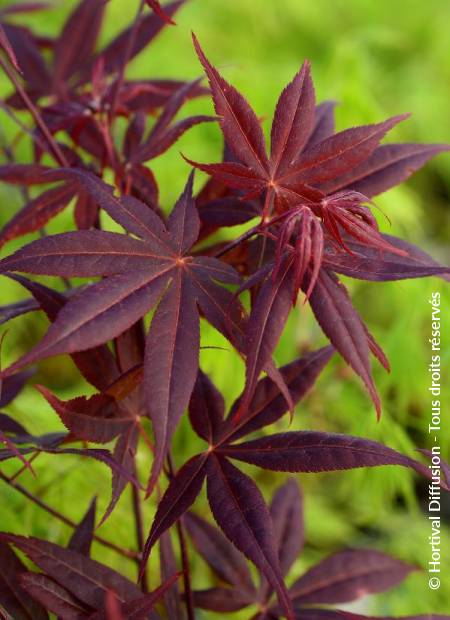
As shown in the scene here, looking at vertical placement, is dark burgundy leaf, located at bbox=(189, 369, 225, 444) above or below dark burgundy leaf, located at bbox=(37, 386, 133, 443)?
above

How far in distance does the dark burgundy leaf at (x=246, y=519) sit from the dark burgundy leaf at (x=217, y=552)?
227 mm

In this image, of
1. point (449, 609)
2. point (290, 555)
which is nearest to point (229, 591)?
point (290, 555)

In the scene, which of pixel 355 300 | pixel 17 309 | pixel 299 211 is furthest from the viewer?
pixel 355 300

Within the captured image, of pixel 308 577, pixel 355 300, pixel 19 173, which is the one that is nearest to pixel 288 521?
pixel 308 577

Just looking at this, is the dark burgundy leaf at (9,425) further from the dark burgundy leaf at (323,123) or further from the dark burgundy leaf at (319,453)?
the dark burgundy leaf at (323,123)

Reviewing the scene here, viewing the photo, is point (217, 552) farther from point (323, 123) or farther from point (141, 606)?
point (323, 123)

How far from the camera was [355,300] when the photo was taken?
6.33 feet

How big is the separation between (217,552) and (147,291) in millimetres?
370

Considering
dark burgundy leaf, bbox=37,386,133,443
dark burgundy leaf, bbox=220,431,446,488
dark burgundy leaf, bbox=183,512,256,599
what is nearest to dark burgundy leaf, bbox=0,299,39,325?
dark burgundy leaf, bbox=37,386,133,443

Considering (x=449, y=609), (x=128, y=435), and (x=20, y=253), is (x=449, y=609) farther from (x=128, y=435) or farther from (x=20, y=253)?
(x=20, y=253)

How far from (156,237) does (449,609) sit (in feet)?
2.92

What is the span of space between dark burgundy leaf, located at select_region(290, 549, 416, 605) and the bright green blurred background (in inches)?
10.4

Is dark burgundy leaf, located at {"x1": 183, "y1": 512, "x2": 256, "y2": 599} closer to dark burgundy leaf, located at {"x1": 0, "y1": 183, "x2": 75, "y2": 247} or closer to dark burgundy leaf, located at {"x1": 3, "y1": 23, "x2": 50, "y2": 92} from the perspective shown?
dark burgundy leaf, located at {"x1": 0, "y1": 183, "x2": 75, "y2": 247}

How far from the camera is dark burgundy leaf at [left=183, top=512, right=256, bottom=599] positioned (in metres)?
0.74
